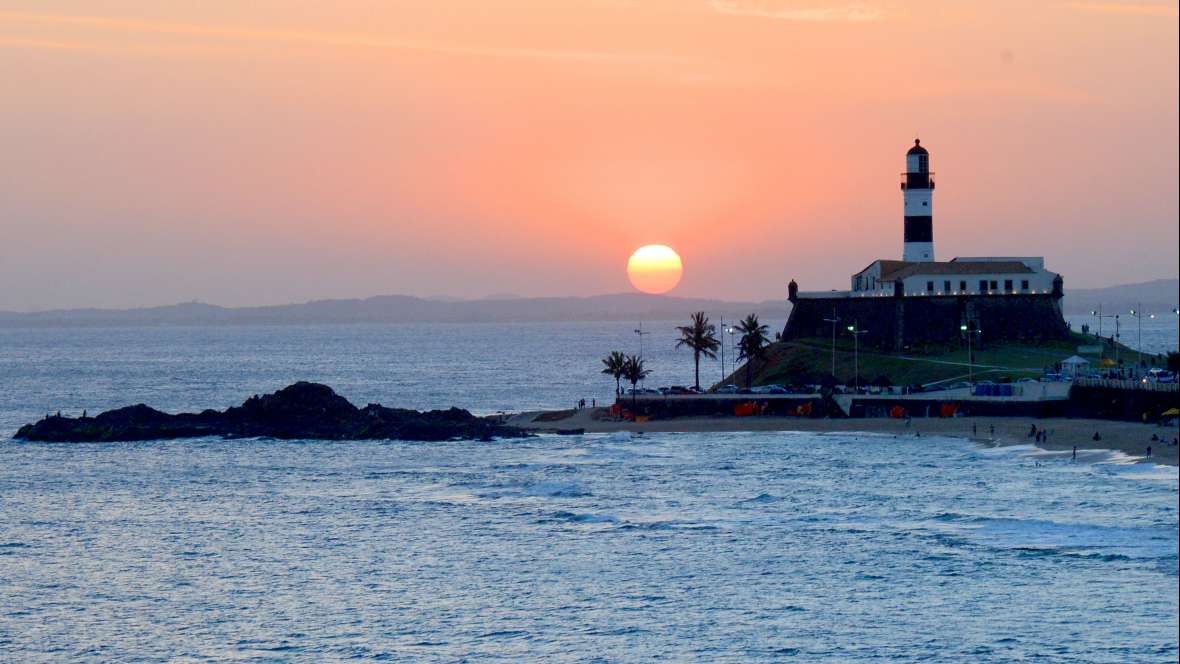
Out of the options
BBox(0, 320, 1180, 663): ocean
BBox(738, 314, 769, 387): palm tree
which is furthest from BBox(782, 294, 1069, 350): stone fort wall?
BBox(0, 320, 1180, 663): ocean

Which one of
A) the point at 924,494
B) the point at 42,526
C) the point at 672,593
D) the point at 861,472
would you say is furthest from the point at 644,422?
the point at 672,593

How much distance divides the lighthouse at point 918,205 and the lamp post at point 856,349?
11003 millimetres

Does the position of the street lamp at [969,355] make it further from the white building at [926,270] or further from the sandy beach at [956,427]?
the sandy beach at [956,427]

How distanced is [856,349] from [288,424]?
40.0m

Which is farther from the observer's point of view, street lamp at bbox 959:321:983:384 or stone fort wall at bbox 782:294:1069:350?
stone fort wall at bbox 782:294:1069:350

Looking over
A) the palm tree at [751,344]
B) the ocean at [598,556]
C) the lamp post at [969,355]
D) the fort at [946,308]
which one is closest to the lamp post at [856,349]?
the fort at [946,308]

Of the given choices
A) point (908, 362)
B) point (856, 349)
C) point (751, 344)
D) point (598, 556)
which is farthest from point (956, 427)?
point (598, 556)

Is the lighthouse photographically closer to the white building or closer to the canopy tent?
the white building

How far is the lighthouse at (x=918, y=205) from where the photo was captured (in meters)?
120

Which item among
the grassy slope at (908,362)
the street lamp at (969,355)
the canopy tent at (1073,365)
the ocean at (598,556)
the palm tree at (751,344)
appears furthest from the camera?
the palm tree at (751,344)

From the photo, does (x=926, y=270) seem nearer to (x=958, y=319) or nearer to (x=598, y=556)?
(x=958, y=319)

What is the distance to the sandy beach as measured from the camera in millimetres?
77250

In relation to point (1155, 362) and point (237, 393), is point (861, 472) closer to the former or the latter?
point (1155, 362)

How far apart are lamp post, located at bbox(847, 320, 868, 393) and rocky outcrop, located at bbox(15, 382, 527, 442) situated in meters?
23.2
